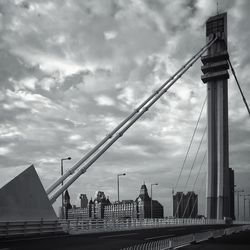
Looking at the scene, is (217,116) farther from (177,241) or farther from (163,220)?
(177,241)

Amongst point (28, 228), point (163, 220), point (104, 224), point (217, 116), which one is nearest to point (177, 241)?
point (28, 228)

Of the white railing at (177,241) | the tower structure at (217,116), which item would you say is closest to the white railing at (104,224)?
the white railing at (177,241)

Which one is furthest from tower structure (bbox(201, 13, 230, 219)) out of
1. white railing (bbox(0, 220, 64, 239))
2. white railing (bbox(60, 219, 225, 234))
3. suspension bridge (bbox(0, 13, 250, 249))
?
white railing (bbox(0, 220, 64, 239))

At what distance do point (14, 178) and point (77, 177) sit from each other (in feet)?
32.5

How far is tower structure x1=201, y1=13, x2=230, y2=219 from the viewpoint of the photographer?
80125mm

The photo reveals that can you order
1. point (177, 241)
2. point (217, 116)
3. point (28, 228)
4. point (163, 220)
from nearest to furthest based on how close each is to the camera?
Answer: 1. point (177, 241)
2. point (28, 228)
3. point (163, 220)
4. point (217, 116)

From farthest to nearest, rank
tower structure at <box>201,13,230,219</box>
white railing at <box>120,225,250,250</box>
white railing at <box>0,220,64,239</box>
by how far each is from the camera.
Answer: tower structure at <box>201,13,230,219</box>, white railing at <box>0,220,64,239</box>, white railing at <box>120,225,250,250</box>

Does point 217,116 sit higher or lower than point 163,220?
higher

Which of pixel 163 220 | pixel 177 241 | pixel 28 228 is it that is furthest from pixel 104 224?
pixel 163 220

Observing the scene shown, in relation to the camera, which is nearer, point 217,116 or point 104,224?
point 104,224

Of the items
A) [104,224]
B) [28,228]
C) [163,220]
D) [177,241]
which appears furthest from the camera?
[163,220]

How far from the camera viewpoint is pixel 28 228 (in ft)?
97.0

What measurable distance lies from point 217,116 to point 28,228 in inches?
2429

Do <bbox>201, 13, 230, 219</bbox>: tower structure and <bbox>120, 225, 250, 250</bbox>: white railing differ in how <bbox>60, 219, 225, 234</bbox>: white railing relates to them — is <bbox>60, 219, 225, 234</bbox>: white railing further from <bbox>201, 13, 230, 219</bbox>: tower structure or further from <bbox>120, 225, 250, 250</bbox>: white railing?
<bbox>201, 13, 230, 219</bbox>: tower structure
